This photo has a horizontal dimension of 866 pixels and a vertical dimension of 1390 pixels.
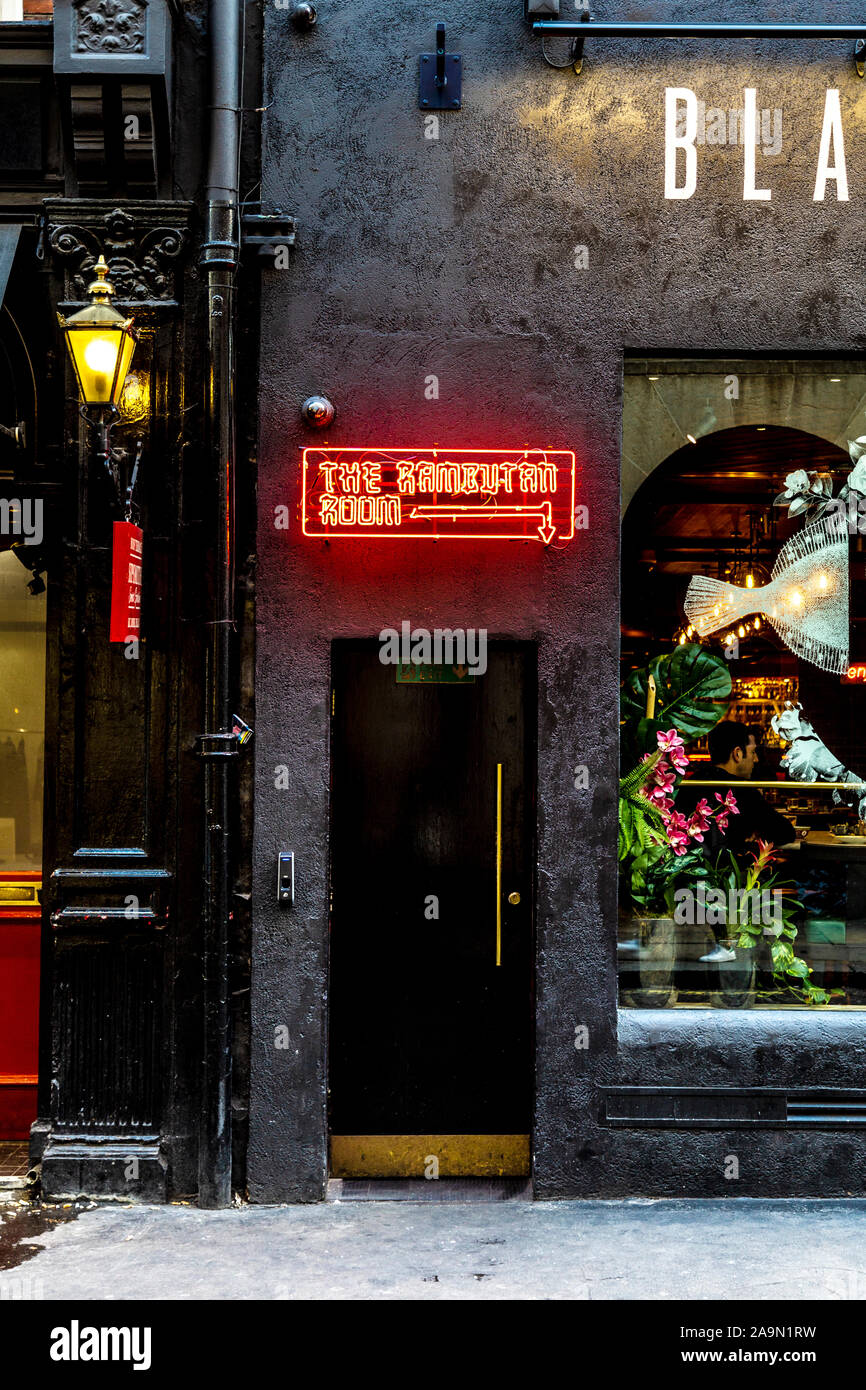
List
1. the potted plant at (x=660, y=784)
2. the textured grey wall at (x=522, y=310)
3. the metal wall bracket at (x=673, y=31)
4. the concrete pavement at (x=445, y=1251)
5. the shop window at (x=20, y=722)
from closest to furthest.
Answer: the concrete pavement at (x=445, y=1251), the metal wall bracket at (x=673, y=31), the textured grey wall at (x=522, y=310), the potted plant at (x=660, y=784), the shop window at (x=20, y=722)

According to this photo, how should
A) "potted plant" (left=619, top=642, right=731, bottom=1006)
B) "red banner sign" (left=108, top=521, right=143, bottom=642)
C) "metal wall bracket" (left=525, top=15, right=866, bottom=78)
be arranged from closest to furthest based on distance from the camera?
1. "red banner sign" (left=108, top=521, right=143, bottom=642)
2. "metal wall bracket" (left=525, top=15, right=866, bottom=78)
3. "potted plant" (left=619, top=642, right=731, bottom=1006)

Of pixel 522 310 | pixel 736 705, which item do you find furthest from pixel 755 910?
pixel 522 310

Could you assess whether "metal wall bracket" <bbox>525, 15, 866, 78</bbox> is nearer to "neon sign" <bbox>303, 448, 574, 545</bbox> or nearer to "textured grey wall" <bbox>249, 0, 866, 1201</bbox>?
"textured grey wall" <bbox>249, 0, 866, 1201</bbox>

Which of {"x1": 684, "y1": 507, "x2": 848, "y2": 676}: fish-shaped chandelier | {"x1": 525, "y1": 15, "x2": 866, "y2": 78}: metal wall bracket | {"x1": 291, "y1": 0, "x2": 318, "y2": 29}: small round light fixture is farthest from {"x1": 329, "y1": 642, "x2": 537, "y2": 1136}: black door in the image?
{"x1": 291, "y1": 0, "x2": 318, "y2": 29}: small round light fixture

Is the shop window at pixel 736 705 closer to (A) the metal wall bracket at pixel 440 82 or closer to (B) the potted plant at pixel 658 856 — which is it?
(B) the potted plant at pixel 658 856

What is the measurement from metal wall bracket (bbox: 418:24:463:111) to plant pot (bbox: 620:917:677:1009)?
4.66m

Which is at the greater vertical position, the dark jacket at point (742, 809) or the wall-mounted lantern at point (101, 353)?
the wall-mounted lantern at point (101, 353)

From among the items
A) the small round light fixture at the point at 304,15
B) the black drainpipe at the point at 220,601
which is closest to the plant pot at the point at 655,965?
the black drainpipe at the point at 220,601

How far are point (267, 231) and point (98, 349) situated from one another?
125 cm

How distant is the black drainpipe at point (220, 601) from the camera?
255 inches

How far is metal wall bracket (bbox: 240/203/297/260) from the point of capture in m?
6.73

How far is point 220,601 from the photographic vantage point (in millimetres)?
6609

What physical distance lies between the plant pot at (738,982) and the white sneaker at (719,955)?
2 cm

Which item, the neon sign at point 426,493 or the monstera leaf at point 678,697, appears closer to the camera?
the neon sign at point 426,493
